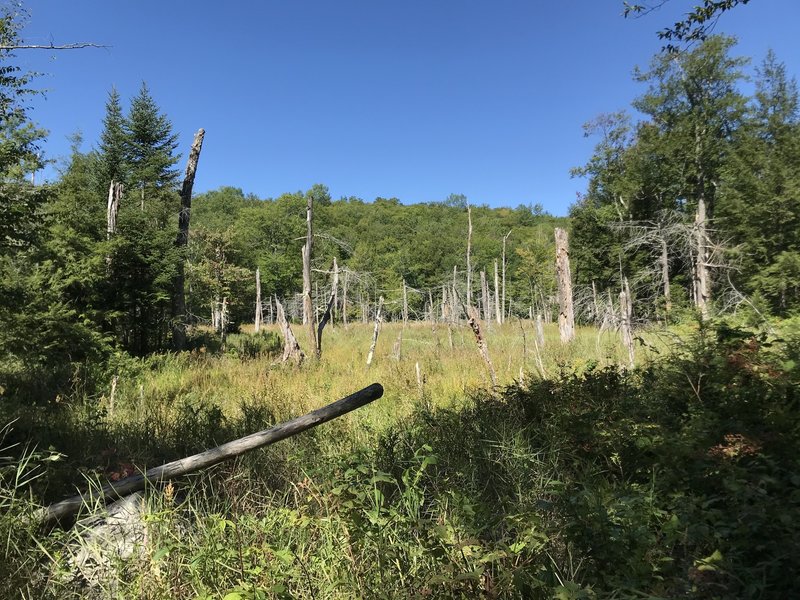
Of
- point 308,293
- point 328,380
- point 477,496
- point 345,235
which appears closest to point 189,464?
point 477,496

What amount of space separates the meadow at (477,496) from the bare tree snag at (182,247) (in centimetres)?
647

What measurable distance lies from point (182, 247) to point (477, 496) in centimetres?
1123

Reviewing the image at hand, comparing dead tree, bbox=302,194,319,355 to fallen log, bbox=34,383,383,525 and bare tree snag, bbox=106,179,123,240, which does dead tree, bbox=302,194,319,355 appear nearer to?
bare tree snag, bbox=106,179,123,240

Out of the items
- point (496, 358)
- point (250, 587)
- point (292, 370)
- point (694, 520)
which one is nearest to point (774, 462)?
point (694, 520)

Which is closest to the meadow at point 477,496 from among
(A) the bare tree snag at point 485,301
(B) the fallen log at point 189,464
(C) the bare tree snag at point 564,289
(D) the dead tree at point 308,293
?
(B) the fallen log at point 189,464

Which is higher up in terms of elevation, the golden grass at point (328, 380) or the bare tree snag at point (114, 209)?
the bare tree snag at point (114, 209)

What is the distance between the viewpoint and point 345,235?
63000 mm

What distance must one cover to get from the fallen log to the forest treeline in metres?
5.30

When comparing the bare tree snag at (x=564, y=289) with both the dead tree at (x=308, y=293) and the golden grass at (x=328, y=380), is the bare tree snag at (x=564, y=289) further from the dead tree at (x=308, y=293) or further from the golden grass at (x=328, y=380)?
the dead tree at (x=308, y=293)

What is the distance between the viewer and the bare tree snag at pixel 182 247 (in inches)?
475

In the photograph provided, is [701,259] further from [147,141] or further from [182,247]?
[147,141]

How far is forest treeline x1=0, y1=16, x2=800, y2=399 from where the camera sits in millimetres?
8703

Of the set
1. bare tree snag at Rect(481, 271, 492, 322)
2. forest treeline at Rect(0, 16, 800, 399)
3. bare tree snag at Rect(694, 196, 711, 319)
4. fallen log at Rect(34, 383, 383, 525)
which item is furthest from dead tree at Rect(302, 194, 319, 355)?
bare tree snag at Rect(694, 196, 711, 319)

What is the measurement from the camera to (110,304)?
420 inches
